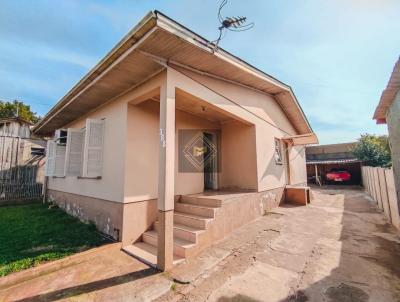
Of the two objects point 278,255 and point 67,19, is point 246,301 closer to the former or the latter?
point 278,255

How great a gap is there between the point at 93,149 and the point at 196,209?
3343mm

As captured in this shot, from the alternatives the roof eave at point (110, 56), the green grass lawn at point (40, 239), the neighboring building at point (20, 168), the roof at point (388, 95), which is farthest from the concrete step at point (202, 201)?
the neighboring building at point (20, 168)

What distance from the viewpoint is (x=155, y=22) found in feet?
9.64

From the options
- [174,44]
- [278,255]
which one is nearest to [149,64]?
[174,44]

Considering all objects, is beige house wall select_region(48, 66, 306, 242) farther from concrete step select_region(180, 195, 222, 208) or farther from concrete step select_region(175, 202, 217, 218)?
concrete step select_region(175, 202, 217, 218)

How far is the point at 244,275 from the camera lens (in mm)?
3166

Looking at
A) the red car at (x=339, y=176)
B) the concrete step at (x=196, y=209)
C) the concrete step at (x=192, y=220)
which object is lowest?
the concrete step at (x=192, y=220)

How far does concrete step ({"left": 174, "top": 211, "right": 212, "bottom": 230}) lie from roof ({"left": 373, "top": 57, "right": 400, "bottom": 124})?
15.5ft

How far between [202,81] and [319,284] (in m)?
4.56

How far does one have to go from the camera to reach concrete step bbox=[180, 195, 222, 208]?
4.96 metres

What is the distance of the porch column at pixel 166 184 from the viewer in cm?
335

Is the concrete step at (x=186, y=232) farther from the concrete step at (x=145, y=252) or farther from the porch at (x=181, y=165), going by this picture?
the concrete step at (x=145, y=252)

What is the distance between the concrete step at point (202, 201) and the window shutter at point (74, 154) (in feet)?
11.6

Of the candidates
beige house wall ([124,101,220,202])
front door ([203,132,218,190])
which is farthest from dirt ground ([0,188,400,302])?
front door ([203,132,218,190])
